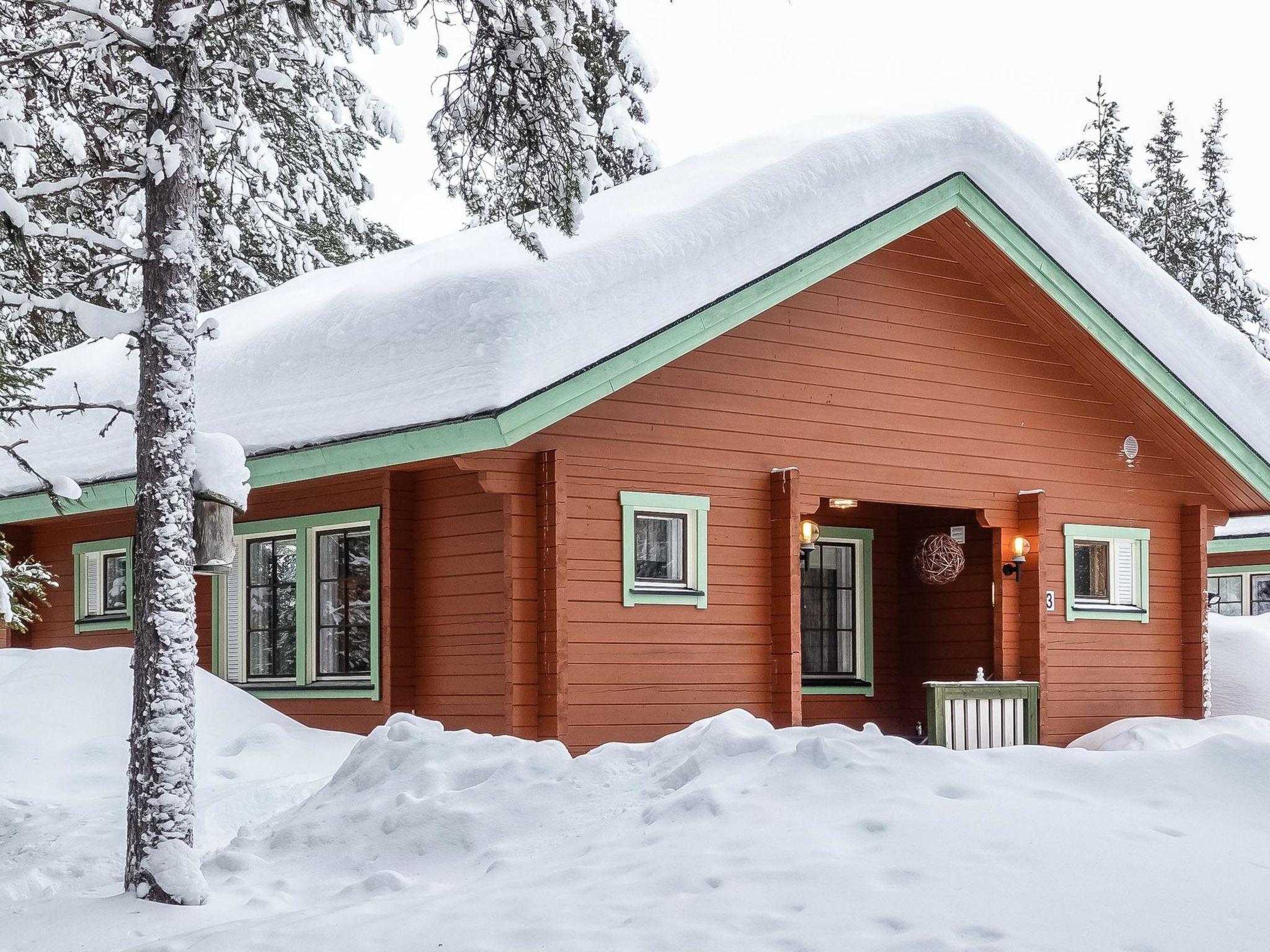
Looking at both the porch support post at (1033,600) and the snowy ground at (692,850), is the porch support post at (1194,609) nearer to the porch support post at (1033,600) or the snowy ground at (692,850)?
the porch support post at (1033,600)

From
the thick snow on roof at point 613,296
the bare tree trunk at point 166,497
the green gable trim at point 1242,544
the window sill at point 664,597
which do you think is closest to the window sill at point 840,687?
the window sill at point 664,597

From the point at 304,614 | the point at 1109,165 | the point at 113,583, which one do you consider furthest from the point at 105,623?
the point at 1109,165

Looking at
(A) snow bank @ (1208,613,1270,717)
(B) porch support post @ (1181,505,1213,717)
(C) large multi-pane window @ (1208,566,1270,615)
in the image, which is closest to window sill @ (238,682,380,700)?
(B) porch support post @ (1181,505,1213,717)

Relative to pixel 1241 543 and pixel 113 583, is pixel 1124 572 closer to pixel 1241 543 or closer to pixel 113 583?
pixel 1241 543

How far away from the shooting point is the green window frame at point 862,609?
1484cm

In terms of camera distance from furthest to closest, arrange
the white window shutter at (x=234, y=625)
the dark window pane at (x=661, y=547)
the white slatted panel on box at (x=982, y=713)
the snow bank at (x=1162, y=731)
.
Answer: the white window shutter at (x=234, y=625), the snow bank at (x=1162, y=731), the white slatted panel on box at (x=982, y=713), the dark window pane at (x=661, y=547)

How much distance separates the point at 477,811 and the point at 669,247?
503 cm

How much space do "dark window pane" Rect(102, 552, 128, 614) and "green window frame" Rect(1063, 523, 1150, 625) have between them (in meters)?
9.43

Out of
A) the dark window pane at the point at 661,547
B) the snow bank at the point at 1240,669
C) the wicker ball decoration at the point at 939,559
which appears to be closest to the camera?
the dark window pane at the point at 661,547

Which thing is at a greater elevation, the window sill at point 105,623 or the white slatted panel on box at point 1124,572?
the white slatted panel on box at point 1124,572

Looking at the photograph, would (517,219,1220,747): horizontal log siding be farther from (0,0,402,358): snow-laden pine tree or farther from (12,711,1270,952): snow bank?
(0,0,402,358): snow-laden pine tree

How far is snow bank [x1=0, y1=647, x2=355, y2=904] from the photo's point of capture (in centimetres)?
859

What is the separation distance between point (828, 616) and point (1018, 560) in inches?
81.5

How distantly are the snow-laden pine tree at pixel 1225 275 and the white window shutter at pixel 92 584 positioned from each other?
26474 mm
